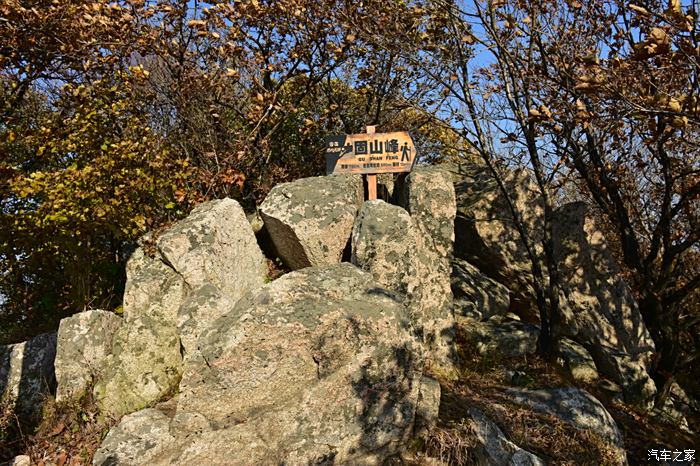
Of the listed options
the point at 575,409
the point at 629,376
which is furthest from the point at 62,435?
the point at 629,376

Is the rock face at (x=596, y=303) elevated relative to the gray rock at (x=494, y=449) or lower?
elevated

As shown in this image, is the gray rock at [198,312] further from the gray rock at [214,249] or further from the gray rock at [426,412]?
the gray rock at [426,412]

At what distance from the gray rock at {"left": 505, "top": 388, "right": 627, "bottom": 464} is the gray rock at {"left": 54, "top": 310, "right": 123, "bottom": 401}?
198 inches

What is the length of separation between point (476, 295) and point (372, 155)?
2901 mm

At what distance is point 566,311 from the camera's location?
8453 mm

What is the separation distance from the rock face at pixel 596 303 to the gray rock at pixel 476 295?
102 cm

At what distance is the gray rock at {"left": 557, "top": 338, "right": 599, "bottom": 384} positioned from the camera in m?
7.74

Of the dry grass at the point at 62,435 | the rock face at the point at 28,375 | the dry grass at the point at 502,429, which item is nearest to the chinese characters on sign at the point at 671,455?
the dry grass at the point at 502,429

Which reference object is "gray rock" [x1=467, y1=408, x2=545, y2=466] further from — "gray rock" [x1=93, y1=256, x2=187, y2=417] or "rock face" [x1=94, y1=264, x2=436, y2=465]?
"gray rock" [x1=93, y1=256, x2=187, y2=417]

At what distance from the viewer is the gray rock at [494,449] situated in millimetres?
4730

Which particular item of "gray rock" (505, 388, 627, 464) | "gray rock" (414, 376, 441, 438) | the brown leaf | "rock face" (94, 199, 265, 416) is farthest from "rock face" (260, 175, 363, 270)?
the brown leaf

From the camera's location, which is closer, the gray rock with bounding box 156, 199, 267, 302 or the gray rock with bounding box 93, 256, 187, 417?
the gray rock with bounding box 93, 256, 187, 417

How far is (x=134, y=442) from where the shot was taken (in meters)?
4.49

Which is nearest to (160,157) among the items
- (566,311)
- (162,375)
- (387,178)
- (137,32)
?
(137,32)
